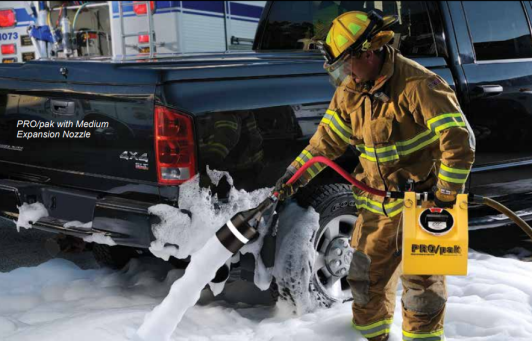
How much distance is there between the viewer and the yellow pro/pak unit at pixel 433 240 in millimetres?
2504

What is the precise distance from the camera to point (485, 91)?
402cm

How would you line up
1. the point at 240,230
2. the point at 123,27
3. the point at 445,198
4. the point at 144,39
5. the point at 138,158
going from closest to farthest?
1. the point at 445,198
2. the point at 240,230
3. the point at 138,158
4. the point at 144,39
5. the point at 123,27

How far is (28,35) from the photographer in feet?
32.2

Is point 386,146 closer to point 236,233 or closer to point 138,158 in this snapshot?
point 236,233

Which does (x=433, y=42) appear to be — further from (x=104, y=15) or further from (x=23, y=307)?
(x=104, y=15)

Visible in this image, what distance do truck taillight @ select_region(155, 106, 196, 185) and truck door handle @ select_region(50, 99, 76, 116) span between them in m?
0.59

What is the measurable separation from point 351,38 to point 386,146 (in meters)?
0.48

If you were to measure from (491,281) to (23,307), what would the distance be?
8.66 ft

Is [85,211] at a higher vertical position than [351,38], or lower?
lower

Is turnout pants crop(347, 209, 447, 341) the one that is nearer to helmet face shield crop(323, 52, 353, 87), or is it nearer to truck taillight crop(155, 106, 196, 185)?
helmet face shield crop(323, 52, 353, 87)

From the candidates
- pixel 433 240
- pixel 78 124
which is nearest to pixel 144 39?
pixel 78 124

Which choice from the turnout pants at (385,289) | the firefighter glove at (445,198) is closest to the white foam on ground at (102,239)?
the turnout pants at (385,289)

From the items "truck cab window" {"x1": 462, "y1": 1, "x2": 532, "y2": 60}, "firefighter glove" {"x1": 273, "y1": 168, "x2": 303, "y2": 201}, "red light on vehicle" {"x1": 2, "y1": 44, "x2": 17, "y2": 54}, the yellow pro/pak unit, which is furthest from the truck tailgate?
"red light on vehicle" {"x1": 2, "y1": 44, "x2": 17, "y2": 54}

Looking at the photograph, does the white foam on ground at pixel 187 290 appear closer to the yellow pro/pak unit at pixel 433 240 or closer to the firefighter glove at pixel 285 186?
the firefighter glove at pixel 285 186
